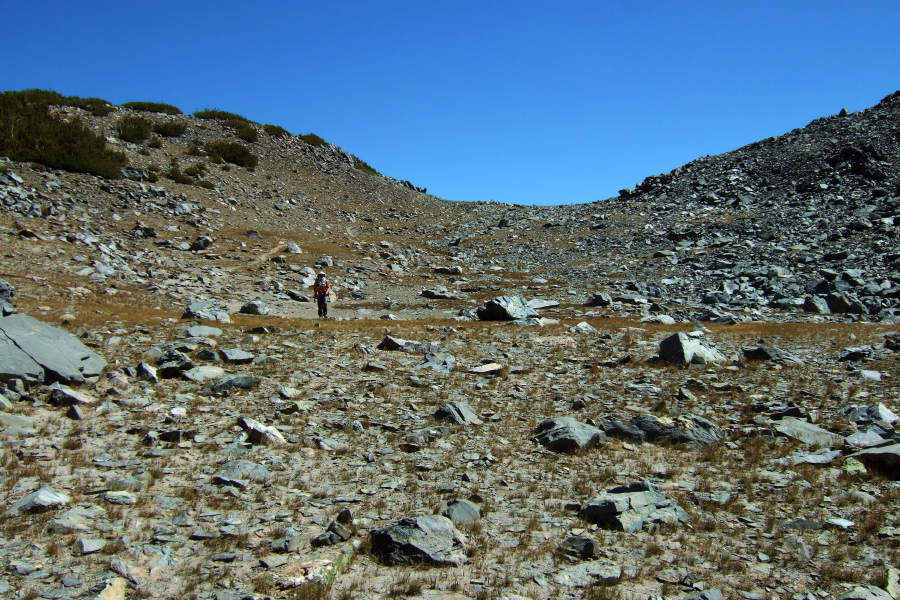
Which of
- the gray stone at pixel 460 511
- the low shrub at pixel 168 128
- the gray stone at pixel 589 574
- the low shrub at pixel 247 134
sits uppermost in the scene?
the low shrub at pixel 247 134

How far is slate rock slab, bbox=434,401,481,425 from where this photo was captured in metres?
13.3

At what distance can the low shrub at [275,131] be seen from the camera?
77.3 m

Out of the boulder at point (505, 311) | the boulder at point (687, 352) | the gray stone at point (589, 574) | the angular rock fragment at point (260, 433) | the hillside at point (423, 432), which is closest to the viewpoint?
the gray stone at point (589, 574)

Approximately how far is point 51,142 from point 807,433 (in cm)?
5430

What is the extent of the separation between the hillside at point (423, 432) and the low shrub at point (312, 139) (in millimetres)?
43028

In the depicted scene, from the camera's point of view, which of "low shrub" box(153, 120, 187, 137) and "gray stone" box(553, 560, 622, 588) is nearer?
"gray stone" box(553, 560, 622, 588)

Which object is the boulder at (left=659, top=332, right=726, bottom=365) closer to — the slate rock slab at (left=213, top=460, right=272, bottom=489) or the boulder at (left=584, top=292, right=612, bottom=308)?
the slate rock slab at (left=213, top=460, right=272, bottom=489)

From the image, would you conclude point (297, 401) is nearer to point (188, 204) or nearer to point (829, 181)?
point (188, 204)

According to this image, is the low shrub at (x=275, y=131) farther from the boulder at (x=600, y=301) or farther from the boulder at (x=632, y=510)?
the boulder at (x=632, y=510)

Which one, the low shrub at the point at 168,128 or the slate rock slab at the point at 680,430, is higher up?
the low shrub at the point at 168,128

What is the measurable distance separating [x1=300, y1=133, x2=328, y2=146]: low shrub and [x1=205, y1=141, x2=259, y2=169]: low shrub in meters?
13.8

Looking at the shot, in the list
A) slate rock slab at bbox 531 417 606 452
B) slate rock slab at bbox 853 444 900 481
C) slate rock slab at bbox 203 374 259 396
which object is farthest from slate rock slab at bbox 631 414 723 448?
slate rock slab at bbox 203 374 259 396

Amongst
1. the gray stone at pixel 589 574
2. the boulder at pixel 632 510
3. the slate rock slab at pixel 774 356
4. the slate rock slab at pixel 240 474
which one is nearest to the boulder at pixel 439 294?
the slate rock slab at pixel 774 356

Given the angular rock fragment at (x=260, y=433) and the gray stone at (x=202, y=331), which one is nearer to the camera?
the angular rock fragment at (x=260, y=433)
